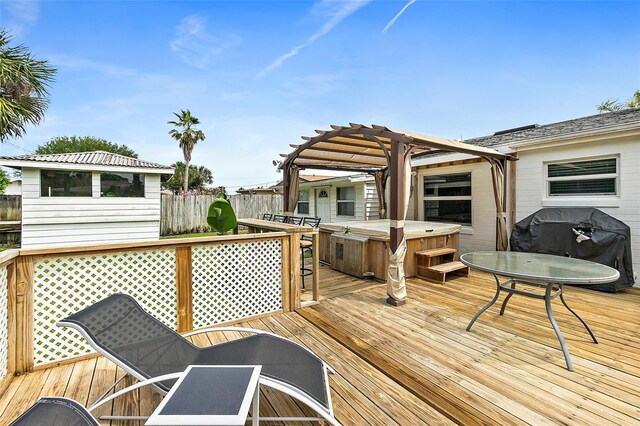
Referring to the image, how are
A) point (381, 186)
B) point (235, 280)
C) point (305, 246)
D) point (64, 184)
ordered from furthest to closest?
1. point (64, 184)
2. point (381, 186)
3. point (305, 246)
4. point (235, 280)

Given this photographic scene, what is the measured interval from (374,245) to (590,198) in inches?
164

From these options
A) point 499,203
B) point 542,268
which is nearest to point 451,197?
point 499,203

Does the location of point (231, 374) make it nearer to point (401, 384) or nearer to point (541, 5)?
point (401, 384)

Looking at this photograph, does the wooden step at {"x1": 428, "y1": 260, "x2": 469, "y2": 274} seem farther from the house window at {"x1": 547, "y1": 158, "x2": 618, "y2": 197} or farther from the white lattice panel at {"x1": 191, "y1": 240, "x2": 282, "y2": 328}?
the white lattice panel at {"x1": 191, "y1": 240, "x2": 282, "y2": 328}

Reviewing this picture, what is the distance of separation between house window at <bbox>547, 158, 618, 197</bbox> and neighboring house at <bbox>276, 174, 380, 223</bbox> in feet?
16.7

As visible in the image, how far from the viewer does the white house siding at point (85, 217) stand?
8695 millimetres

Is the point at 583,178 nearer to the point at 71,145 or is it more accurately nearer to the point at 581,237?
the point at 581,237

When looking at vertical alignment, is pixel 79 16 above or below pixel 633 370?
above

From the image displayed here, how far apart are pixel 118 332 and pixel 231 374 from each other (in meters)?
1.17

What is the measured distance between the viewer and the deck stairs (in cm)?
533

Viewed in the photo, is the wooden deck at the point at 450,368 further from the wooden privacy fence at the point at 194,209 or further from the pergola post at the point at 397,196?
the wooden privacy fence at the point at 194,209

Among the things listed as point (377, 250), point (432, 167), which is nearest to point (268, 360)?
point (377, 250)

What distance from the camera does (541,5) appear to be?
7.11 m

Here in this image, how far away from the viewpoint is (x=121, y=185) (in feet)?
32.9
